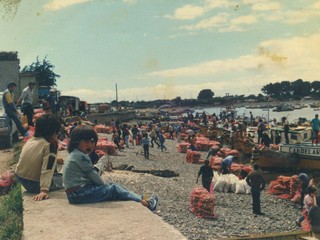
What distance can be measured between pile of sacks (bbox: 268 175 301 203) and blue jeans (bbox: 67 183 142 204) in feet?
46.2

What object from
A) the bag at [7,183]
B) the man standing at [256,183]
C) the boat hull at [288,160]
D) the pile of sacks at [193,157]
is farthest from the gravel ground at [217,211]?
the pile of sacks at [193,157]

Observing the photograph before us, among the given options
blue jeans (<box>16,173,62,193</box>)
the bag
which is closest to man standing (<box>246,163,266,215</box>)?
the bag

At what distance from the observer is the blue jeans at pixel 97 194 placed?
18.5 feet

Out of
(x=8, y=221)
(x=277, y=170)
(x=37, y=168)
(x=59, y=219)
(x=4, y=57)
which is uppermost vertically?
(x=4, y=57)

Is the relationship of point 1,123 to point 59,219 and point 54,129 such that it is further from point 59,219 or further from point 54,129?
point 59,219

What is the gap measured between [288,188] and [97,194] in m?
15.9

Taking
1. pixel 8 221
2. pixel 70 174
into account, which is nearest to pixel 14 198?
pixel 8 221

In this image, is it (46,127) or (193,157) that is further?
(193,157)

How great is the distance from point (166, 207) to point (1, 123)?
32.7 ft

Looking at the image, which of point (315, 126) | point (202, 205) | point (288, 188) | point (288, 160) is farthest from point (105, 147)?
point (315, 126)

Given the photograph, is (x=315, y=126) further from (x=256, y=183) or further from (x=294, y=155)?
(x=256, y=183)

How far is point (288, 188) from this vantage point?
19797mm

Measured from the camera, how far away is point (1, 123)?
1947 cm

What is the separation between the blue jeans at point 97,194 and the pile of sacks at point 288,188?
14.1 m
